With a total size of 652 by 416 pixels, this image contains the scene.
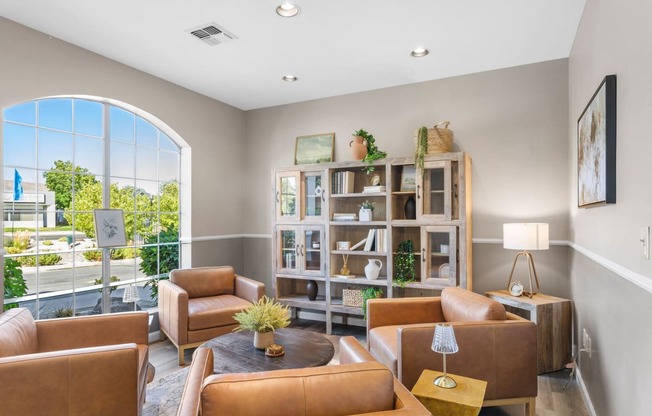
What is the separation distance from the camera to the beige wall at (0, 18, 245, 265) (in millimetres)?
2908

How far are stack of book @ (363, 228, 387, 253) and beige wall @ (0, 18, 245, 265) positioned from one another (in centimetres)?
195

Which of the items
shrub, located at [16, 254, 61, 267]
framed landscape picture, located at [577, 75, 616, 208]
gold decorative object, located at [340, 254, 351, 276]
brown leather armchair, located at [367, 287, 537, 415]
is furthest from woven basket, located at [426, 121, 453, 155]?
shrub, located at [16, 254, 61, 267]

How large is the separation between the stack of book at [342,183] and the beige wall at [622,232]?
222 centimetres

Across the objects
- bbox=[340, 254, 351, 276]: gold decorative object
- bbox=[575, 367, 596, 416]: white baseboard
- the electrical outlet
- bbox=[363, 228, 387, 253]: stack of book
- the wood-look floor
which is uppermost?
the electrical outlet

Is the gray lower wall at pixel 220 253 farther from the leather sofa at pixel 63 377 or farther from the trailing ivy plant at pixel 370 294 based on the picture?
the leather sofa at pixel 63 377

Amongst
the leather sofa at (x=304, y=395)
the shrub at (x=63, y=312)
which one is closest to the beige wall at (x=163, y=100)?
the shrub at (x=63, y=312)

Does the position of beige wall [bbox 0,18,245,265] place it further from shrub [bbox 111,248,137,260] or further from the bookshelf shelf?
the bookshelf shelf

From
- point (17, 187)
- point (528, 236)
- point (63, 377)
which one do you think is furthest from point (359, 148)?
point (63, 377)

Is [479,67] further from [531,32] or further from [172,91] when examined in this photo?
[172,91]

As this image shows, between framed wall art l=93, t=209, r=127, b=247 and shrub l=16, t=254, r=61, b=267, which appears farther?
framed wall art l=93, t=209, r=127, b=247

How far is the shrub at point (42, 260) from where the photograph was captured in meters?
3.08

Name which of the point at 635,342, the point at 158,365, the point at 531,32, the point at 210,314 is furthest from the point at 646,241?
the point at 158,365

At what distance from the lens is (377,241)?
402 centimetres

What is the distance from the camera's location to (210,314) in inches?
138
